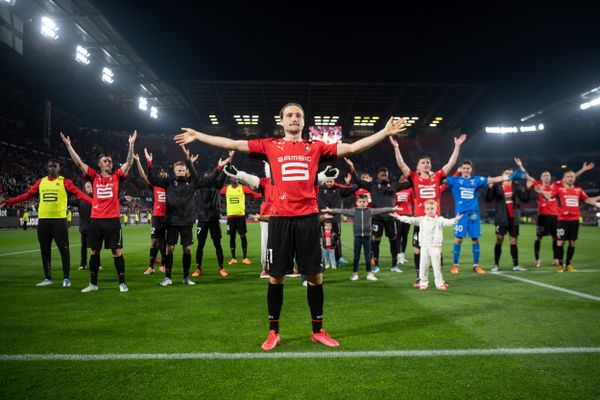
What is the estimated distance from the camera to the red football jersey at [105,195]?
6.64 meters

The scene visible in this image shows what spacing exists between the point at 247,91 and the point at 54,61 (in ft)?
58.0

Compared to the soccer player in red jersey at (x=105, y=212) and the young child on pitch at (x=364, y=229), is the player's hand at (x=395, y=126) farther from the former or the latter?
the soccer player in red jersey at (x=105, y=212)

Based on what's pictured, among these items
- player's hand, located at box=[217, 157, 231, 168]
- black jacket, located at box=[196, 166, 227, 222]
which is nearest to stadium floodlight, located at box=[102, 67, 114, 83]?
black jacket, located at box=[196, 166, 227, 222]

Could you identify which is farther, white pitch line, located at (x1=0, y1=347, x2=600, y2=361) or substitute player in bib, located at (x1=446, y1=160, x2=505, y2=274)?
substitute player in bib, located at (x1=446, y1=160, x2=505, y2=274)

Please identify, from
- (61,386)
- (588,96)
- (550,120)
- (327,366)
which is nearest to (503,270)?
(327,366)

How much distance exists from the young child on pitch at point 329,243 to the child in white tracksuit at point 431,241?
243 cm

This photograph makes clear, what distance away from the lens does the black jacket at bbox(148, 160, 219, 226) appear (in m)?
7.38

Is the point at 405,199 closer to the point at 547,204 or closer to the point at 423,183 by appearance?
the point at 423,183

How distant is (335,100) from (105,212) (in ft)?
124

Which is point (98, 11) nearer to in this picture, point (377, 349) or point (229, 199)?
point (229, 199)

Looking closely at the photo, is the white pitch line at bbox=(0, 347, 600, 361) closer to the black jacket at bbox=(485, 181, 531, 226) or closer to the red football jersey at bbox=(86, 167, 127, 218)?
the red football jersey at bbox=(86, 167, 127, 218)

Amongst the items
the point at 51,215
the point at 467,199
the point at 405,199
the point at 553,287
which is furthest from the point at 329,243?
the point at 51,215

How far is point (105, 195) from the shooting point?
21.9 feet

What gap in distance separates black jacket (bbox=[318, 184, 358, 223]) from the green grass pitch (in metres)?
2.17
